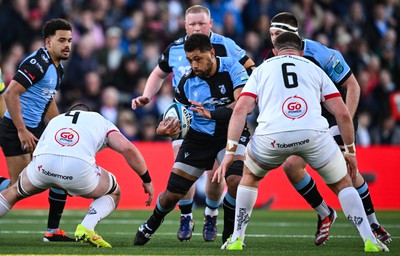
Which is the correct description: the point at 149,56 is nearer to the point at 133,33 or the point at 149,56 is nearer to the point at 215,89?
the point at 133,33

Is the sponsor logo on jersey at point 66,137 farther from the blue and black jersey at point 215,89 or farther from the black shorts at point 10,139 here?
the black shorts at point 10,139

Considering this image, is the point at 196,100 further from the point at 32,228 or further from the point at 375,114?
the point at 375,114

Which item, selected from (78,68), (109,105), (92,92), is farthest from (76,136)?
(78,68)

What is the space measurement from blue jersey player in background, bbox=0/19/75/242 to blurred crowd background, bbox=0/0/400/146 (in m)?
6.91

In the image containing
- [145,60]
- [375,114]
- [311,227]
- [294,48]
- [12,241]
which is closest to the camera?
[294,48]

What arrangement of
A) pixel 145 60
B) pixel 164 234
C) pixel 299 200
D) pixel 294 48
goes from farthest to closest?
1. pixel 145 60
2. pixel 299 200
3. pixel 164 234
4. pixel 294 48

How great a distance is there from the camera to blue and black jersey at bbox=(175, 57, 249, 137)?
10227mm

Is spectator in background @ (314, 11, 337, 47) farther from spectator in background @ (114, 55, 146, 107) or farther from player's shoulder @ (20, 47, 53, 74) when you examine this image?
player's shoulder @ (20, 47, 53, 74)

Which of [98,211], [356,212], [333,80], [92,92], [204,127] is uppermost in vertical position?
[333,80]

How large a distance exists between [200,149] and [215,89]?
0.72 m

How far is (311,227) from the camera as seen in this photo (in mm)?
13281

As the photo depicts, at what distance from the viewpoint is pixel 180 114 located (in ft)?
33.4

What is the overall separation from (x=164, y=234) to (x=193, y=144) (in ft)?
6.77

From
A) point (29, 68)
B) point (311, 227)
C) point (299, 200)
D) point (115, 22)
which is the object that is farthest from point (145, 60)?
point (29, 68)
